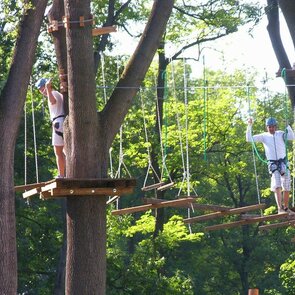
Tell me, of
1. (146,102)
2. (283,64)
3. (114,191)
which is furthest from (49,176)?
(114,191)

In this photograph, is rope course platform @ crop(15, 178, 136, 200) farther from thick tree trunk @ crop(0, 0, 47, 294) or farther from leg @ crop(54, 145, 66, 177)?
thick tree trunk @ crop(0, 0, 47, 294)

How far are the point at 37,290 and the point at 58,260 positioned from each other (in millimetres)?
1022

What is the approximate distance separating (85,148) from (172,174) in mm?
17380

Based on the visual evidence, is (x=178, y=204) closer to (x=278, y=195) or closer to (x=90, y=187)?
(x=90, y=187)

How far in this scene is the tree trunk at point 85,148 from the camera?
487 inches

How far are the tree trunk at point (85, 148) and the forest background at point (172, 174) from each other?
5.37m

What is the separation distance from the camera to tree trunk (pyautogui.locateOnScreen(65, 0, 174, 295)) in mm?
12359

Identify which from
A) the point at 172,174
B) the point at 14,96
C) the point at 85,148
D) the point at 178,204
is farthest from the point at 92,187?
the point at 172,174

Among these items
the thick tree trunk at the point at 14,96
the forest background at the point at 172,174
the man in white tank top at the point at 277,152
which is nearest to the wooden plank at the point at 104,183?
the man in white tank top at the point at 277,152

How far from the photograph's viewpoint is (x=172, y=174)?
29.9 m

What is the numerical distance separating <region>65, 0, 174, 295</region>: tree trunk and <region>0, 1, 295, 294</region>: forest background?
5.37 metres

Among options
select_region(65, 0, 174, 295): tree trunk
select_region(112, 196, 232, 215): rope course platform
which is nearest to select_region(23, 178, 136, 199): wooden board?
select_region(65, 0, 174, 295): tree trunk

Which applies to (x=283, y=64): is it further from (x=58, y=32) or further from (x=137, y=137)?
(x=137, y=137)

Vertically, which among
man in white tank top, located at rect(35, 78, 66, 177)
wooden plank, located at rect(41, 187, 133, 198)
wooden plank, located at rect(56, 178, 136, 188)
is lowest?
wooden plank, located at rect(41, 187, 133, 198)
